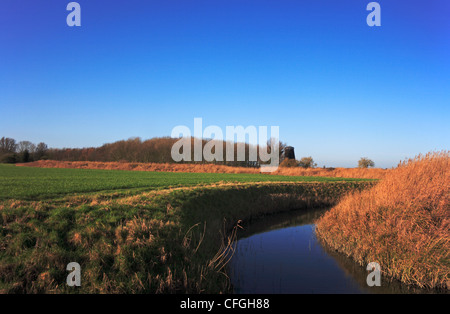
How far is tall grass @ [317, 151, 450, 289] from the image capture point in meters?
8.26

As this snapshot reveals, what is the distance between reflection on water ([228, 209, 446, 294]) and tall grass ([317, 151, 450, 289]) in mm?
536

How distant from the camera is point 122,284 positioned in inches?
255

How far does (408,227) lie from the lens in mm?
9406

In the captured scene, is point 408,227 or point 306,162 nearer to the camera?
point 408,227

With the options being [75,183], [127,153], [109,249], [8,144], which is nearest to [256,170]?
[75,183]

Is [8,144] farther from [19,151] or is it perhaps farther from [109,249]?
[109,249]

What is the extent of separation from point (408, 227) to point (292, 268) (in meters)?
4.15

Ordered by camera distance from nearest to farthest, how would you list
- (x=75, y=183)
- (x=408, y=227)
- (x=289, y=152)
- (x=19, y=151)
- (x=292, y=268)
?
1. (x=408, y=227)
2. (x=292, y=268)
3. (x=75, y=183)
4. (x=289, y=152)
5. (x=19, y=151)

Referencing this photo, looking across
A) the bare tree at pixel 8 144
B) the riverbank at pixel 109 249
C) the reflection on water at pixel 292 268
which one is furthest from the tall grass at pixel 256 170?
the bare tree at pixel 8 144

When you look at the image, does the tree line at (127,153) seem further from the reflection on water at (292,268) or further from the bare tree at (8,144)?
the reflection on water at (292,268)

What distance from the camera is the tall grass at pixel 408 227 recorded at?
826cm

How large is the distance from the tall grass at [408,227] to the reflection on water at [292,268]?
21.1 inches

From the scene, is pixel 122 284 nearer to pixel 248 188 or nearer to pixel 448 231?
pixel 448 231
